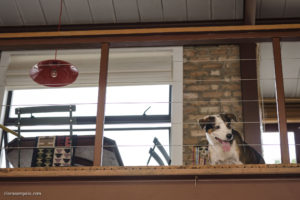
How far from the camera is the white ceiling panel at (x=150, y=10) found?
5.22 meters

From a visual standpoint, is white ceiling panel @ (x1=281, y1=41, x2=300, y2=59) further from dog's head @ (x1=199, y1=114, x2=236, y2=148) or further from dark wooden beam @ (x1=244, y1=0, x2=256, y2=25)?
dog's head @ (x1=199, y1=114, x2=236, y2=148)

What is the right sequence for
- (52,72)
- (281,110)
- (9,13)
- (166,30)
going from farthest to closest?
(9,13)
(52,72)
(166,30)
(281,110)

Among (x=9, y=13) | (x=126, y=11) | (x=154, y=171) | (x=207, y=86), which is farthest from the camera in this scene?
(x=9, y=13)

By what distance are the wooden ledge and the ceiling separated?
291 centimetres

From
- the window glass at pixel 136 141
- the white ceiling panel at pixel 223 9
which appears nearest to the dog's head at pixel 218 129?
the window glass at pixel 136 141

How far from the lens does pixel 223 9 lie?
17.1 ft

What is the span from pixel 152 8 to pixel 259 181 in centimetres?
311

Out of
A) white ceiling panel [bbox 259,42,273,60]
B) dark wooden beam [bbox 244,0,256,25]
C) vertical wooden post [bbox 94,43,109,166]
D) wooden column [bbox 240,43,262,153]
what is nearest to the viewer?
vertical wooden post [bbox 94,43,109,166]

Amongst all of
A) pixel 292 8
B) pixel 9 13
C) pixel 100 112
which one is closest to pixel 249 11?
pixel 292 8

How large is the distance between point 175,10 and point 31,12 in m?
1.67

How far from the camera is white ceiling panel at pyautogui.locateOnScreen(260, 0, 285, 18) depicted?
16.5ft

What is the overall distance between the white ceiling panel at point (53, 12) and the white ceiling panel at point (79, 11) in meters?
0.06

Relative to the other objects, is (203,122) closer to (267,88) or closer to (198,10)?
(198,10)

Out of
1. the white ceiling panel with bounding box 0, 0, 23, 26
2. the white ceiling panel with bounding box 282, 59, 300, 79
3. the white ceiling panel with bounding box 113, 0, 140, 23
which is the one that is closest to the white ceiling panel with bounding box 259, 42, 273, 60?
the white ceiling panel with bounding box 282, 59, 300, 79
